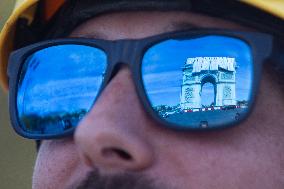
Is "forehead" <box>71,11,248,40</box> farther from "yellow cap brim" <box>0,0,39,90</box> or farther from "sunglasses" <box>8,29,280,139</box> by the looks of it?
"yellow cap brim" <box>0,0,39,90</box>

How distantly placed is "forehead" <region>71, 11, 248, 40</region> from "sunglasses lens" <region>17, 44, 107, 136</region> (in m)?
0.06

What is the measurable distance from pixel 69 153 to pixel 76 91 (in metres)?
0.14

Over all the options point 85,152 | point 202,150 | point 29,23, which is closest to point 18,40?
point 29,23

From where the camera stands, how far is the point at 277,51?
1237 mm

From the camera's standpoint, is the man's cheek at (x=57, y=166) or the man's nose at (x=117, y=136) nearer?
the man's nose at (x=117, y=136)

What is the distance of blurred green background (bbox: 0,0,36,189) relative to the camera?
2303mm

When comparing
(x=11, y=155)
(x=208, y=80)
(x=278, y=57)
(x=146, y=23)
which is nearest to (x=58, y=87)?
(x=146, y=23)

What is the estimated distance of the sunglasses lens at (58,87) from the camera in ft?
4.15

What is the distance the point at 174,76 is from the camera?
1186 millimetres

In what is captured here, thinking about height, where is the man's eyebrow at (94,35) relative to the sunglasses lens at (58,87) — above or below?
above

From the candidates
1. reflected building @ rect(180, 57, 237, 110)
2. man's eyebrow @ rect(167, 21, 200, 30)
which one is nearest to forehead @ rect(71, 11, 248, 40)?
man's eyebrow @ rect(167, 21, 200, 30)

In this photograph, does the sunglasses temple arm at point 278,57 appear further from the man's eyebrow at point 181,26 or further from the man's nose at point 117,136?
the man's nose at point 117,136

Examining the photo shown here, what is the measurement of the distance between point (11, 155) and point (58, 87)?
111 centimetres

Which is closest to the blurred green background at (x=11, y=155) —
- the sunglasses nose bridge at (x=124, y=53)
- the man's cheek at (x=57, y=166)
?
the man's cheek at (x=57, y=166)
